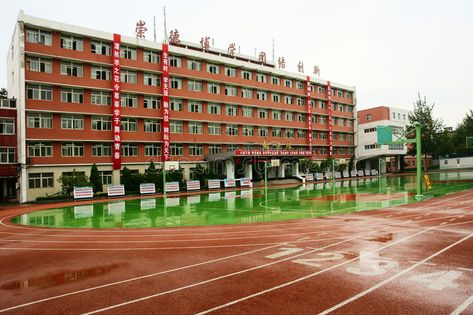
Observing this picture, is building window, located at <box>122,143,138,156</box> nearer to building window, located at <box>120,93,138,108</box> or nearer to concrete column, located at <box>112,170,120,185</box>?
concrete column, located at <box>112,170,120,185</box>

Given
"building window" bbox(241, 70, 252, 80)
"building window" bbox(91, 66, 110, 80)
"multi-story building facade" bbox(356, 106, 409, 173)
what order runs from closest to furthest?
"building window" bbox(91, 66, 110, 80), "building window" bbox(241, 70, 252, 80), "multi-story building facade" bbox(356, 106, 409, 173)

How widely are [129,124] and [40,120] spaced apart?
9.21 metres

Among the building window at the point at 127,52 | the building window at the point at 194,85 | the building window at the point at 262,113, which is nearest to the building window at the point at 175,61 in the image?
the building window at the point at 194,85

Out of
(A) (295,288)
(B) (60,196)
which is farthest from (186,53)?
(A) (295,288)

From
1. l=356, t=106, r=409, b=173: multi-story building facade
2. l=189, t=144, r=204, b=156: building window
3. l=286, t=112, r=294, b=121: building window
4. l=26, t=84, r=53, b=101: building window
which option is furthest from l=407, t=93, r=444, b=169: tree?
l=26, t=84, r=53, b=101: building window

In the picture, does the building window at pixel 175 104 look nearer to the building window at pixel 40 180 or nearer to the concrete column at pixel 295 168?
the building window at pixel 40 180

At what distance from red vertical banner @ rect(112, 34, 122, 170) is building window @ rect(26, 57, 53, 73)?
251 inches

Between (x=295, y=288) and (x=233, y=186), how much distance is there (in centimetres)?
3588

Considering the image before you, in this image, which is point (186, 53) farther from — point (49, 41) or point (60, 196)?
point (60, 196)

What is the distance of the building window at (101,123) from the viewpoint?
1480 inches

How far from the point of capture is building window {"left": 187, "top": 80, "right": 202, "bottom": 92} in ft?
148

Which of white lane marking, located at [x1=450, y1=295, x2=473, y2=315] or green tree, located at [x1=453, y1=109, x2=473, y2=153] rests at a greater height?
green tree, located at [x1=453, y1=109, x2=473, y2=153]

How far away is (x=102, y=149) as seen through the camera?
125 ft

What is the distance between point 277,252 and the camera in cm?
1040
